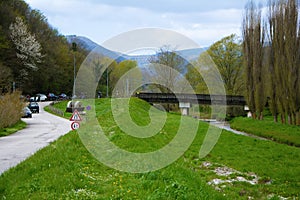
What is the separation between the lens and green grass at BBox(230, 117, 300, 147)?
23441mm

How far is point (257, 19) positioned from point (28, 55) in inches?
1569

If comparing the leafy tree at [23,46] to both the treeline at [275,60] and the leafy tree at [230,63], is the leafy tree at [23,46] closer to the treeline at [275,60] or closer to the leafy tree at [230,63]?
the leafy tree at [230,63]

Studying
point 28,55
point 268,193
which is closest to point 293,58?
point 268,193

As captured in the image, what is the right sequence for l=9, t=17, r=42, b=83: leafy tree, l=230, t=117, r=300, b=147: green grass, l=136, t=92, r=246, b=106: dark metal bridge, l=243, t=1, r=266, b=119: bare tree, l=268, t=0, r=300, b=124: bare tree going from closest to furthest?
l=230, t=117, r=300, b=147: green grass → l=268, t=0, r=300, b=124: bare tree → l=243, t=1, r=266, b=119: bare tree → l=136, t=92, r=246, b=106: dark metal bridge → l=9, t=17, r=42, b=83: leafy tree

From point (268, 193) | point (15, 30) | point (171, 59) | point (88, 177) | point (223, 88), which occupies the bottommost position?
point (268, 193)

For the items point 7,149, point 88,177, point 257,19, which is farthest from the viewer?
point 257,19

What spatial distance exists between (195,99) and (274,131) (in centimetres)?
2174

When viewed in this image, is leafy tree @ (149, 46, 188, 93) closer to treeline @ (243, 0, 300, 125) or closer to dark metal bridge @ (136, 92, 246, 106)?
dark metal bridge @ (136, 92, 246, 106)

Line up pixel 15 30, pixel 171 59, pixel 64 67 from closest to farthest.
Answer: pixel 171 59, pixel 15 30, pixel 64 67

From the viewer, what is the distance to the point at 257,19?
38.1 metres

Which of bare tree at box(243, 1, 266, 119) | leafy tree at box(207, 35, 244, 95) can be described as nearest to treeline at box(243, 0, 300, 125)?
bare tree at box(243, 1, 266, 119)

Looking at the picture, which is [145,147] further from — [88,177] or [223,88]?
[223,88]

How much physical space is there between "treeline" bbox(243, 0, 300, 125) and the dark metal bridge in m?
8.15

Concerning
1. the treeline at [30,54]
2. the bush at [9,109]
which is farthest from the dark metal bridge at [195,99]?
the bush at [9,109]
